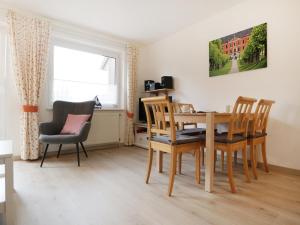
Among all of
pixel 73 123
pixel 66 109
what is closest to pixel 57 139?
pixel 73 123

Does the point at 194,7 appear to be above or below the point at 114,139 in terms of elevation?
above

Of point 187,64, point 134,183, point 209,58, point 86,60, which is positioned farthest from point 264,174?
point 86,60

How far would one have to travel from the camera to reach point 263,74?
2.48 metres

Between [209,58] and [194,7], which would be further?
[209,58]

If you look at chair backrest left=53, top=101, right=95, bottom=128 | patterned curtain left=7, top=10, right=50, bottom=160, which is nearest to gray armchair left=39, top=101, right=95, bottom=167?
chair backrest left=53, top=101, right=95, bottom=128

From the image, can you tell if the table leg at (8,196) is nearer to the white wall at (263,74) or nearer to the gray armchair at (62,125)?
the gray armchair at (62,125)

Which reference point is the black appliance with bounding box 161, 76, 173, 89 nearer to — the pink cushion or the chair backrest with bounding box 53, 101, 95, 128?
the chair backrest with bounding box 53, 101, 95, 128

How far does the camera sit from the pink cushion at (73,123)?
114 inches

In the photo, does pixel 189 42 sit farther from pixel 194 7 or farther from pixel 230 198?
pixel 230 198

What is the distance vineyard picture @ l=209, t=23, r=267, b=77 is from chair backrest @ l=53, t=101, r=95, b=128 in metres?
2.11

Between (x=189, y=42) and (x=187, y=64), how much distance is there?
40 cm

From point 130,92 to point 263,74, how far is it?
2.48 meters

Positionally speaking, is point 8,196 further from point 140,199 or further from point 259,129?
point 259,129

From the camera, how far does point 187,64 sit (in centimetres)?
348
